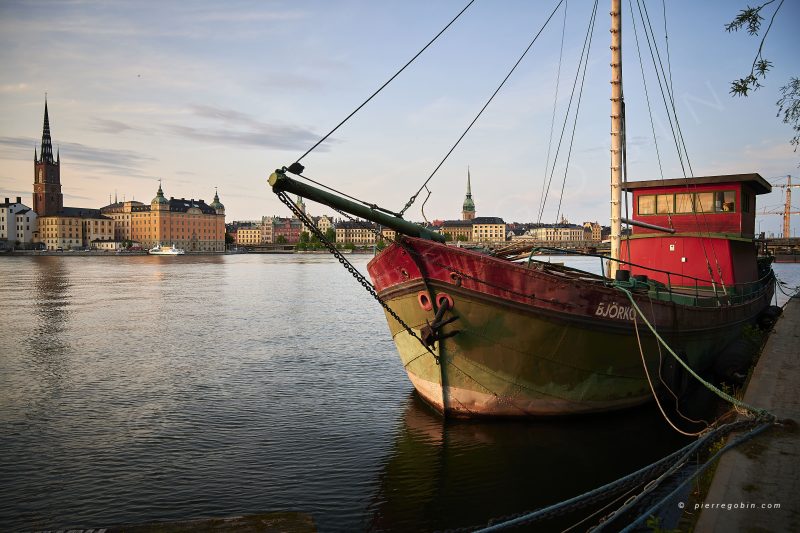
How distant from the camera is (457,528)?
8227 mm

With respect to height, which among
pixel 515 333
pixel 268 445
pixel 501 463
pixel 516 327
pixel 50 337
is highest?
pixel 516 327

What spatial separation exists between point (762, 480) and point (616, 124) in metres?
11.3

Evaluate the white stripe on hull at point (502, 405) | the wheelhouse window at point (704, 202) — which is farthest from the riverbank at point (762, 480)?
the wheelhouse window at point (704, 202)

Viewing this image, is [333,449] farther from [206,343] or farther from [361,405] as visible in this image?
[206,343]

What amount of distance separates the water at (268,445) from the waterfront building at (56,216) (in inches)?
7350

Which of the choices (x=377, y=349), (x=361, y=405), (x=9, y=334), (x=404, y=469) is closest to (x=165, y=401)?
(x=361, y=405)

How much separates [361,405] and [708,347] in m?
9.20

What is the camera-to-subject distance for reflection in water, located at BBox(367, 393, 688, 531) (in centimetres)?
889

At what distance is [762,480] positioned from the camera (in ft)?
20.6

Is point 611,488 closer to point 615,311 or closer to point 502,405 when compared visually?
point 502,405

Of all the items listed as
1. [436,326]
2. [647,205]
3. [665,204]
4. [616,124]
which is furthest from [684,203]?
[436,326]

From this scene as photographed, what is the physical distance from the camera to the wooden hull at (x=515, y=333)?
10.4 meters

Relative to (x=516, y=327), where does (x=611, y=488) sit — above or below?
below

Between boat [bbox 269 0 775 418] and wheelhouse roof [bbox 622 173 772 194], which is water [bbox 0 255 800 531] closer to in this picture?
boat [bbox 269 0 775 418]
